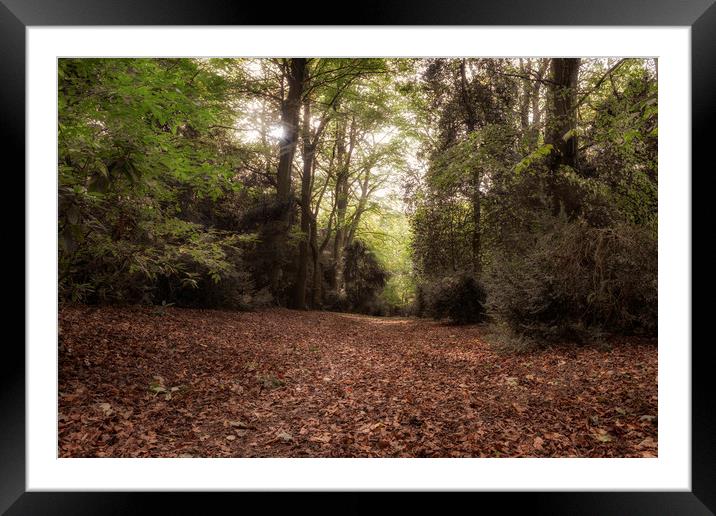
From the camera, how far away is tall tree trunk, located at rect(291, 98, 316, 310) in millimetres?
12766

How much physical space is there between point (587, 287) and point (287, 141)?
9016mm

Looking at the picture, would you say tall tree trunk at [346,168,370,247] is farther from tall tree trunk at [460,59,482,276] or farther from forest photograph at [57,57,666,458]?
tall tree trunk at [460,59,482,276]

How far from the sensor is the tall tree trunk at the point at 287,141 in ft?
35.6

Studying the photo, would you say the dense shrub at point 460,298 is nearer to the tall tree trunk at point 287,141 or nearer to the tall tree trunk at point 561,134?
the tall tree trunk at point 561,134

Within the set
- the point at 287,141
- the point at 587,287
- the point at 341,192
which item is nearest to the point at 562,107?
the point at 587,287

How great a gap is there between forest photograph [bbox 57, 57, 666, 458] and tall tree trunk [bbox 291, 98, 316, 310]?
0.58 m

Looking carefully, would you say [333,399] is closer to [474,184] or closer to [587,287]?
[587,287]

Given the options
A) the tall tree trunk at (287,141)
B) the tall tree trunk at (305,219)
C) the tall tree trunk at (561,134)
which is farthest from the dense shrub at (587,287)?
the tall tree trunk at (305,219)

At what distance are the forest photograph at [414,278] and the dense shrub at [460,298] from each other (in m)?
0.06
